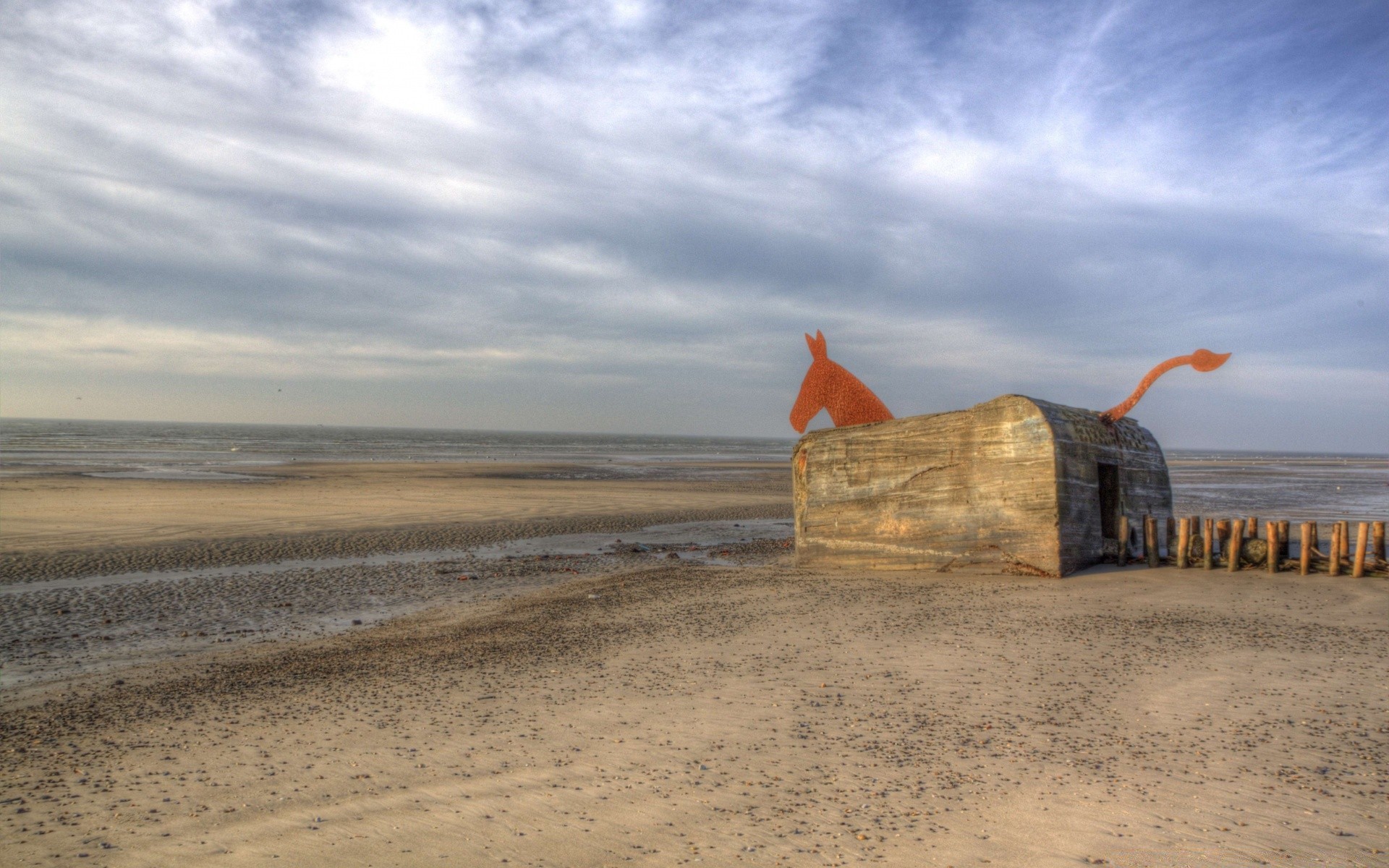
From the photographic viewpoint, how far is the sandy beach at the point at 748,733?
3922mm

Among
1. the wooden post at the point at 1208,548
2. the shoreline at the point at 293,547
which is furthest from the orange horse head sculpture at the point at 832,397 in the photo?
the shoreline at the point at 293,547

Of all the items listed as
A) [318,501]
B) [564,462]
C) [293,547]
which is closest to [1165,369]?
[293,547]

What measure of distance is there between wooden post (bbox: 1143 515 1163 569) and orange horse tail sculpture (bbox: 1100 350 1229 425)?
154 centimetres

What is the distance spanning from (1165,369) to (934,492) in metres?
3.74

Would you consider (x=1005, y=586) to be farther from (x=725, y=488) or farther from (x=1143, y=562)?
(x=725, y=488)

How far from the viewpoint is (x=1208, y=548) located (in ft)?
35.0

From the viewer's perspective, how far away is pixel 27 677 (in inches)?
288

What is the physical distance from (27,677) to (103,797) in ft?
13.0

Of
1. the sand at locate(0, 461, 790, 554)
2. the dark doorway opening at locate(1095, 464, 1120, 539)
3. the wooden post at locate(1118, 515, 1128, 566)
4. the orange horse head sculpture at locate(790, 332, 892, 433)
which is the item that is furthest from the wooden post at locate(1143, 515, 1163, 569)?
the sand at locate(0, 461, 790, 554)

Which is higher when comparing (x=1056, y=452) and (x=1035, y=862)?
(x=1056, y=452)

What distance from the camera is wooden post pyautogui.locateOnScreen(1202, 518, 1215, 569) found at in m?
10.7

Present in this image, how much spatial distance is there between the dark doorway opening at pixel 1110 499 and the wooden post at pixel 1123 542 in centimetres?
28

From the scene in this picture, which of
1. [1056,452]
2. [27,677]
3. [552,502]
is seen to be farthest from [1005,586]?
[552,502]

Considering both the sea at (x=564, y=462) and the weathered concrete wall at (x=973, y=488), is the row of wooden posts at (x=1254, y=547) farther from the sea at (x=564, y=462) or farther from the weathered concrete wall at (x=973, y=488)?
the sea at (x=564, y=462)
